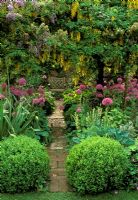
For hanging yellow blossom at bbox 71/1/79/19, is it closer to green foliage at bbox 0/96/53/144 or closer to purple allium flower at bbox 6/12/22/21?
purple allium flower at bbox 6/12/22/21

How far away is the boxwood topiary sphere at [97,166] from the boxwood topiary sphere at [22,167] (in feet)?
1.20

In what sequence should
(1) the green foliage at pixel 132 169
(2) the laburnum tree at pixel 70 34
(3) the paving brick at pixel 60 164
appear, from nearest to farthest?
1. (1) the green foliage at pixel 132 169
2. (3) the paving brick at pixel 60 164
3. (2) the laburnum tree at pixel 70 34

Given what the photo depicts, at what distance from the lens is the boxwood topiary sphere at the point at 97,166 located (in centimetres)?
592

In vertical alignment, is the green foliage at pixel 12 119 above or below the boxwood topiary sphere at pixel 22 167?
above

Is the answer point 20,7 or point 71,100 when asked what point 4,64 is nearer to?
point 20,7

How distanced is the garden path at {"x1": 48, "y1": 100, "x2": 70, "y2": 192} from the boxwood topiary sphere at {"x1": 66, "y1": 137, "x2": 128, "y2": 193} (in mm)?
221

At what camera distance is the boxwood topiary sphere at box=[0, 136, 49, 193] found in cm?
597

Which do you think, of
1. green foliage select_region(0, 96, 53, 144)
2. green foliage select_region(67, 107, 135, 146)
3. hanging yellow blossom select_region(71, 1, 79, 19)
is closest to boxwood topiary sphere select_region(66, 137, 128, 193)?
green foliage select_region(67, 107, 135, 146)

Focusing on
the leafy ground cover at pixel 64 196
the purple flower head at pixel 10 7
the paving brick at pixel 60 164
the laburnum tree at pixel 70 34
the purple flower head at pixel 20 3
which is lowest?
the leafy ground cover at pixel 64 196

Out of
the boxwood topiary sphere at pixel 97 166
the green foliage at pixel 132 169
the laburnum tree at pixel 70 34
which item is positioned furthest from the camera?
the laburnum tree at pixel 70 34

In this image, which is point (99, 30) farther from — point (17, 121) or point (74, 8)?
point (17, 121)

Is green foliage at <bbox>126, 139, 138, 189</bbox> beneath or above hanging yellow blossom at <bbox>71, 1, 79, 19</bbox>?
beneath

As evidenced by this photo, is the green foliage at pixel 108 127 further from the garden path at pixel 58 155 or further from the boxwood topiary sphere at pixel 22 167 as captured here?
the boxwood topiary sphere at pixel 22 167

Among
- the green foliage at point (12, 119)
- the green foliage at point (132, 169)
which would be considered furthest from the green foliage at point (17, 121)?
the green foliage at point (132, 169)
